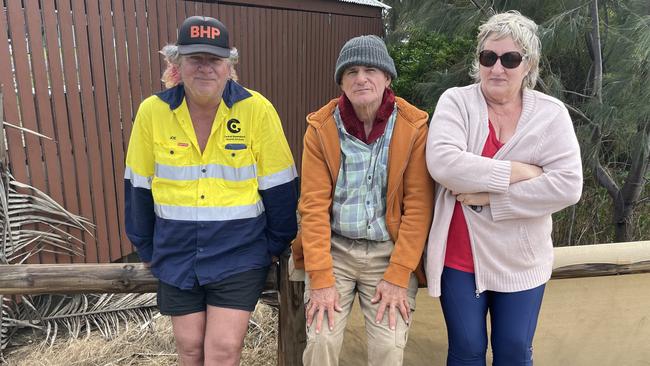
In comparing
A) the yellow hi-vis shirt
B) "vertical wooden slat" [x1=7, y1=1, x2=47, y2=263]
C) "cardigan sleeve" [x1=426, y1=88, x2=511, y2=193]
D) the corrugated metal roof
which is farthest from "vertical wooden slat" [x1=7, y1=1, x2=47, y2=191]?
the corrugated metal roof

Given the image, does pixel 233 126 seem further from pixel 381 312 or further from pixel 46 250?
pixel 46 250

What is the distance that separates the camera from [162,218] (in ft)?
7.24

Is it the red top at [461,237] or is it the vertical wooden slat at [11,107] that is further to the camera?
the vertical wooden slat at [11,107]

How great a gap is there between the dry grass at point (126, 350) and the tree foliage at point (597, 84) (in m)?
2.85

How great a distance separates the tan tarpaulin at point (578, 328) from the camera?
2.58 metres

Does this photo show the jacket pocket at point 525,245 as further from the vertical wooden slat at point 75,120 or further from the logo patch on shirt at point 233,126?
the vertical wooden slat at point 75,120

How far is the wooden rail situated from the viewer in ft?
7.64

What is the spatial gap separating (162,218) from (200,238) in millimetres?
193

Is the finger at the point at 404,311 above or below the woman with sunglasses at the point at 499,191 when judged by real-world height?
below

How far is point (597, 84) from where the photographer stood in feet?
13.0

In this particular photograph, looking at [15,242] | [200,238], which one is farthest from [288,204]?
[15,242]

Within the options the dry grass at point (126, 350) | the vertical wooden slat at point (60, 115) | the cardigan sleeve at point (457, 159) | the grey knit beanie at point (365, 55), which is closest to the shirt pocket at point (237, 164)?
the grey knit beanie at point (365, 55)

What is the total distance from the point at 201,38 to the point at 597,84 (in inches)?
124

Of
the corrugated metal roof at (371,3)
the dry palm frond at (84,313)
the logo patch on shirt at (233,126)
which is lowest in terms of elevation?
the dry palm frond at (84,313)
